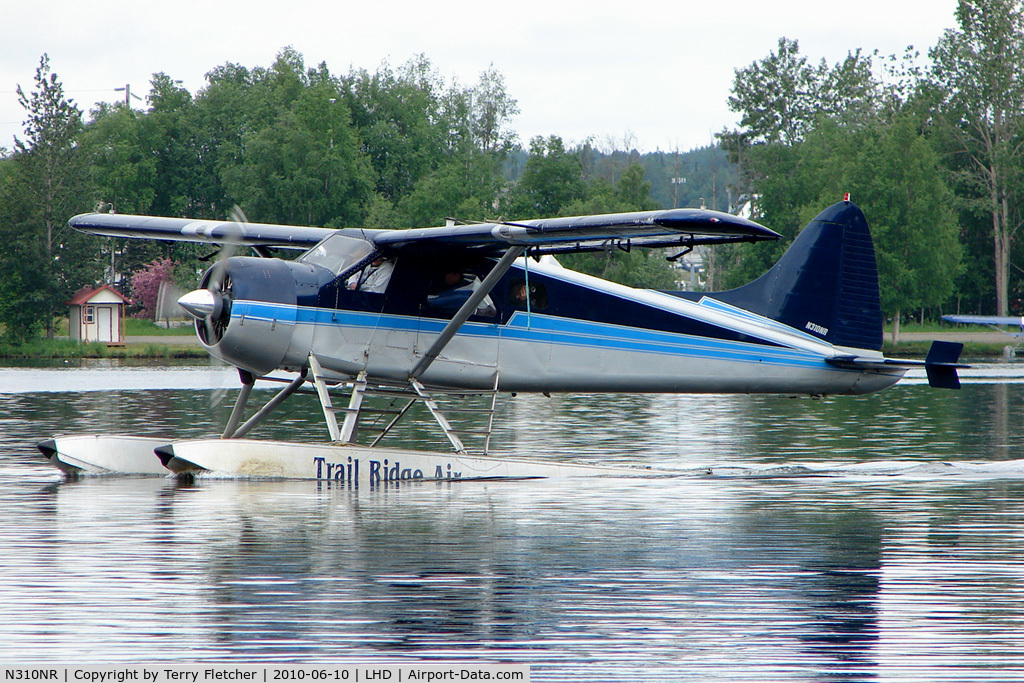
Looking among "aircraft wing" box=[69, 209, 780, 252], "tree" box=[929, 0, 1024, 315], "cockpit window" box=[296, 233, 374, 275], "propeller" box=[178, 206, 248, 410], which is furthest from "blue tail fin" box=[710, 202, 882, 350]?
"tree" box=[929, 0, 1024, 315]

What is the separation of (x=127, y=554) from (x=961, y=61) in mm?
63026

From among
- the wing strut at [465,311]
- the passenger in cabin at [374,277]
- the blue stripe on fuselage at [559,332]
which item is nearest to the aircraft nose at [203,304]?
the blue stripe on fuselage at [559,332]

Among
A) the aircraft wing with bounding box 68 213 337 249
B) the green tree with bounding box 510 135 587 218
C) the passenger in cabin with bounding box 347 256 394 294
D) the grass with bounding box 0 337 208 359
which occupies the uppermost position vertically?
the green tree with bounding box 510 135 587 218

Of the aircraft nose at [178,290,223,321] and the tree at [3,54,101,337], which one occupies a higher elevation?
the tree at [3,54,101,337]

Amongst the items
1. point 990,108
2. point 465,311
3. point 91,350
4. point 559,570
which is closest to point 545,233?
point 465,311

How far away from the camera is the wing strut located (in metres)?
10.8

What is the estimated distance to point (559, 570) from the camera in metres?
6.70

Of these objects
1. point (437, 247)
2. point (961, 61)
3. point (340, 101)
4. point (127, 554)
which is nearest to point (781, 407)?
point (437, 247)

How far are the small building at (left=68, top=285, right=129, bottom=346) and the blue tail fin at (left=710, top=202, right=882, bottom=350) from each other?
4295 centimetres

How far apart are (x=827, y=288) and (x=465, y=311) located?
4.62m

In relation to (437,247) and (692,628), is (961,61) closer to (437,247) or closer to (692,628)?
(437,247)

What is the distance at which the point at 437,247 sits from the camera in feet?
36.6

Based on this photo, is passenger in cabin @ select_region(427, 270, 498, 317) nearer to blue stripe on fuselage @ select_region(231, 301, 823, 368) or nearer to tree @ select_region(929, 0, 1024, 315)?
blue stripe on fuselage @ select_region(231, 301, 823, 368)
